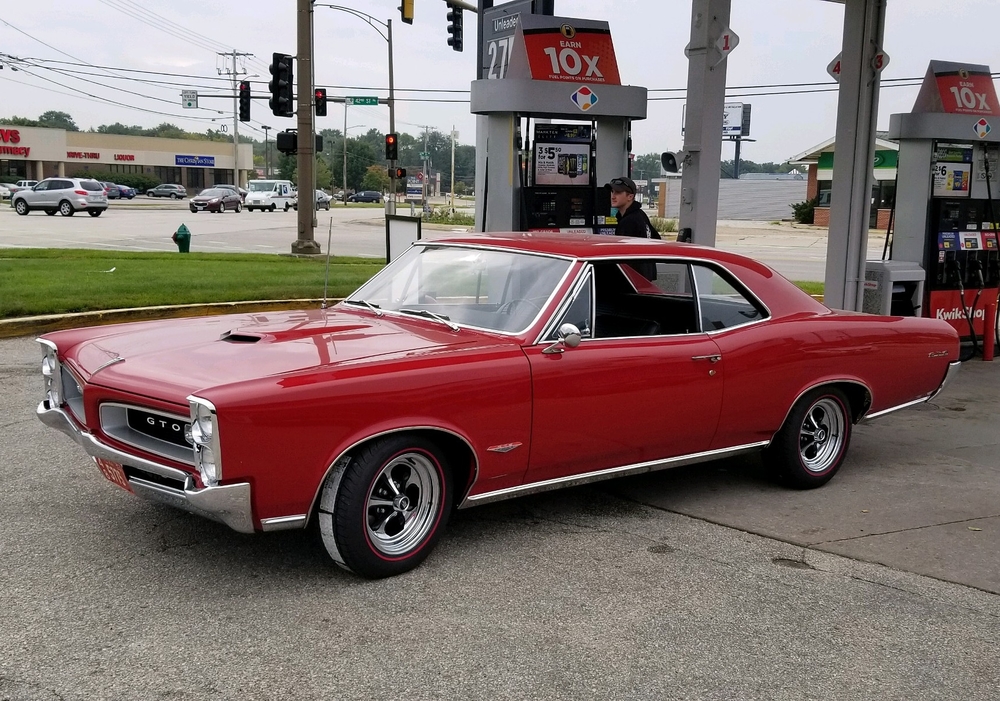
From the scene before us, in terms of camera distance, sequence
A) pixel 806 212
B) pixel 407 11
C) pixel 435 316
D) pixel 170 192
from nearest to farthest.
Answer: pixel 435 316
pixel 407 11
pixel 806 212
pixel 170 192

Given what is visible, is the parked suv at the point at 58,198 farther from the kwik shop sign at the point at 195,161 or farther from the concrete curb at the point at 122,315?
A: the kwik shop sign at the point at 195,161

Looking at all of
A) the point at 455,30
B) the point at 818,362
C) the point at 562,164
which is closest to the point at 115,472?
the point at 818,362

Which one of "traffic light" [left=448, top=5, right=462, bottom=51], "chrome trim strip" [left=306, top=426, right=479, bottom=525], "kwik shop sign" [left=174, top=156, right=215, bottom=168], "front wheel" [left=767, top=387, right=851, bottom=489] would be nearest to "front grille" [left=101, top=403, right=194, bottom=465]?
"chrome trim strip" [left=306, top=426, right=479, bottom=525]

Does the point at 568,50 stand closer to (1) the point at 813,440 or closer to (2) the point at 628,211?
(2) the point at 628,211

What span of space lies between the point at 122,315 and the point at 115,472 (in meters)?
7.00

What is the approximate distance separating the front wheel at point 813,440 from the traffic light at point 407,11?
15.2 metres

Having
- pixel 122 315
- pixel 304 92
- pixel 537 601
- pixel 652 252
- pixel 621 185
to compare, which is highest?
pixel 304 92

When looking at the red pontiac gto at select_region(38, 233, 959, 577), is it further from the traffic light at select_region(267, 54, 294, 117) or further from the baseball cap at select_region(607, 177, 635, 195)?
the traffic light at select_region(267, 54, 294, 117)

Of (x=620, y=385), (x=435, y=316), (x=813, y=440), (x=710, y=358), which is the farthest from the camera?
(x=813, y=440)

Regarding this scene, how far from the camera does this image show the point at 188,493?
12.4 feet

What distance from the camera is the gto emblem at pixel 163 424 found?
4.01m

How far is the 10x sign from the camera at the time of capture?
10328 mm

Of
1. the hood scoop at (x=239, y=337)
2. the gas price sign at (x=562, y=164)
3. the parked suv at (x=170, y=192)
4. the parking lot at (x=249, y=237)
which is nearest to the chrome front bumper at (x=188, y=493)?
the hood scoop at (x=239, y=337)

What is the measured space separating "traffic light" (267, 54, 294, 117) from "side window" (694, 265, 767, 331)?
16.2 meters
